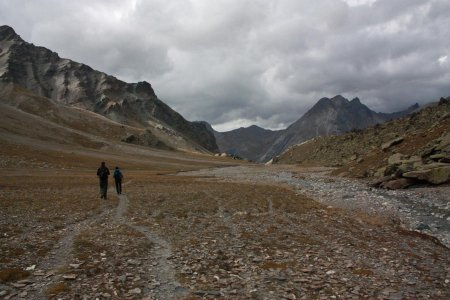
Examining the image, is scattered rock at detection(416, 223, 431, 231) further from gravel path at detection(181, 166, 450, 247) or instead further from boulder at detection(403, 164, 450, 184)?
boulder at detection(403, 164, 450, 184)

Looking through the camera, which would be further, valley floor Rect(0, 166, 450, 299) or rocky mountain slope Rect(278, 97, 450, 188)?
rocky mountain slope Rect(278, 97, 450, 188)

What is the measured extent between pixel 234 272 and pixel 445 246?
1243 centimetres

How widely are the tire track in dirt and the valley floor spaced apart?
0.04 metres

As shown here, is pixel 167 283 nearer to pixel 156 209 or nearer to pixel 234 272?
pixel 234 272

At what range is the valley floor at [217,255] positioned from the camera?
510 inches

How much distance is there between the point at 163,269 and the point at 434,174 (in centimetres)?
3723

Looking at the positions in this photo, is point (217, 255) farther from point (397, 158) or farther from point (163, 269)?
point (397, 158)

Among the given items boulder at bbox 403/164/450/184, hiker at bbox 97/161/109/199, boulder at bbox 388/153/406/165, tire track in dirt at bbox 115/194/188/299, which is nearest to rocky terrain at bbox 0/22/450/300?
tire track in dirt at bbox 115/194/188/299

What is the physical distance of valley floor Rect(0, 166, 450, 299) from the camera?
42.5 feet

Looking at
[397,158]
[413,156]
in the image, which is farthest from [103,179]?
[413,156]

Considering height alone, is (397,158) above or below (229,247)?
above

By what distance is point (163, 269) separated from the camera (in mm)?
15102

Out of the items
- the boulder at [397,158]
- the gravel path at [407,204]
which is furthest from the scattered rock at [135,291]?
the boulder at [397,158]

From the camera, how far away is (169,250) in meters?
18.1
